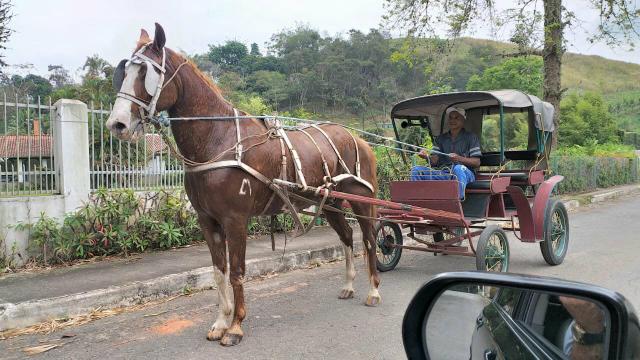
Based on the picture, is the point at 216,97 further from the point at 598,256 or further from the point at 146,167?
the point at 598,256

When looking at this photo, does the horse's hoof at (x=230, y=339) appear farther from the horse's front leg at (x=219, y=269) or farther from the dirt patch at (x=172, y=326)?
the dirt patch at (x=172, y=326)

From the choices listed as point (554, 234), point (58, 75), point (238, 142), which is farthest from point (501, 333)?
point (58, 75)

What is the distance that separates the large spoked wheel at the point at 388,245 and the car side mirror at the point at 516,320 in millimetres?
4207

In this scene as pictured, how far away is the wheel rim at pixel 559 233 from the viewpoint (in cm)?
662

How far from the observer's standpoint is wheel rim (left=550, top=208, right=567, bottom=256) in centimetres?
662

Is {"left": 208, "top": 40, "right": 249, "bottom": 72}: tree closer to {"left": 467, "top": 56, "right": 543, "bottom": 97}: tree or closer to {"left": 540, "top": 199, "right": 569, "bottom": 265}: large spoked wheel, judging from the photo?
{"left": 467, "top": 56, "right": 543, "bottom": 97}: tree

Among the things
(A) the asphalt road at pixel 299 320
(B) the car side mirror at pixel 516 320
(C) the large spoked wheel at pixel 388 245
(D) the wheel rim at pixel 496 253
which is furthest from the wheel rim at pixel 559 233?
(B) the car side mirror at pixel 516 320

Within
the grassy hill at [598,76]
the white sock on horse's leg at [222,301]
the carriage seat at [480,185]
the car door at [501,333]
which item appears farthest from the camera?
the grassy hill at [598,76]

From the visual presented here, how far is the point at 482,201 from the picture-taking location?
19.1ft

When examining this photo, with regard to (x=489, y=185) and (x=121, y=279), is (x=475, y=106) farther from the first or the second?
(x=121, y=279)

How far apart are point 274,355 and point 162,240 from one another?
3866mm

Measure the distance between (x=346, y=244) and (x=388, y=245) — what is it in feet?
3.52

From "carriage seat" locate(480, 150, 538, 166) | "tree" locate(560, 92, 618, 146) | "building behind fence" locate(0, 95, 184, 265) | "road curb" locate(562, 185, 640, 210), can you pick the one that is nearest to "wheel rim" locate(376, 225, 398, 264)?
"carriage seat" locate(480, 150, 538, 166)

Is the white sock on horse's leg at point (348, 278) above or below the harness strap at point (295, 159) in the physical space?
below
